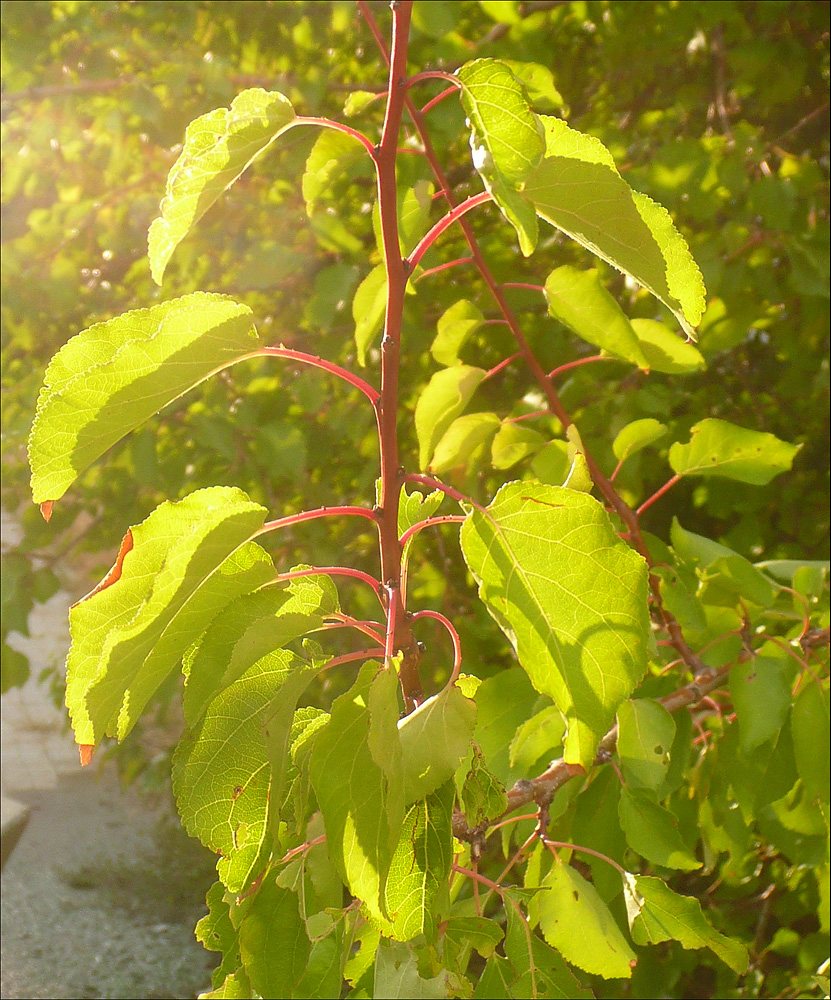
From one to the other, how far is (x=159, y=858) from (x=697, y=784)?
351 centimetres

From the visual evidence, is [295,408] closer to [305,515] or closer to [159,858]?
[305,515]

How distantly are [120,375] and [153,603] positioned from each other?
109 millimetres

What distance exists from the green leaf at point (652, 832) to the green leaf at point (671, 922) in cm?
8

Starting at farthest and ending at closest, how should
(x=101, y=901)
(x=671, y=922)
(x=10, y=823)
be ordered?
(x=10, y=823), (x=101, y=901), (x=671, y=922)

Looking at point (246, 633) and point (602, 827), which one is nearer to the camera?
point (246, 633)

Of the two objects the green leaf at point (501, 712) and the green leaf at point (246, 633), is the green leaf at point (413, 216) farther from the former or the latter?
the green leaf at point (501, 712)

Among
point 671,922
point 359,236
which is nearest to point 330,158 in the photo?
point 671,922

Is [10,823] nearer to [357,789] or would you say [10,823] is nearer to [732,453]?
[732,453]

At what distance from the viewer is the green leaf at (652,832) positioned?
741mm

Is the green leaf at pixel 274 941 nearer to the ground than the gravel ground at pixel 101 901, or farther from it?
farther from it

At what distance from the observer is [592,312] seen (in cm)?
73

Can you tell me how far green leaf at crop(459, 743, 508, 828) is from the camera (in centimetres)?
52

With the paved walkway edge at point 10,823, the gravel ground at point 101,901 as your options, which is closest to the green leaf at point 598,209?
the gravel ground at point 101,901

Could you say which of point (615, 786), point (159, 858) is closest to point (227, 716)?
point (615, 786)
